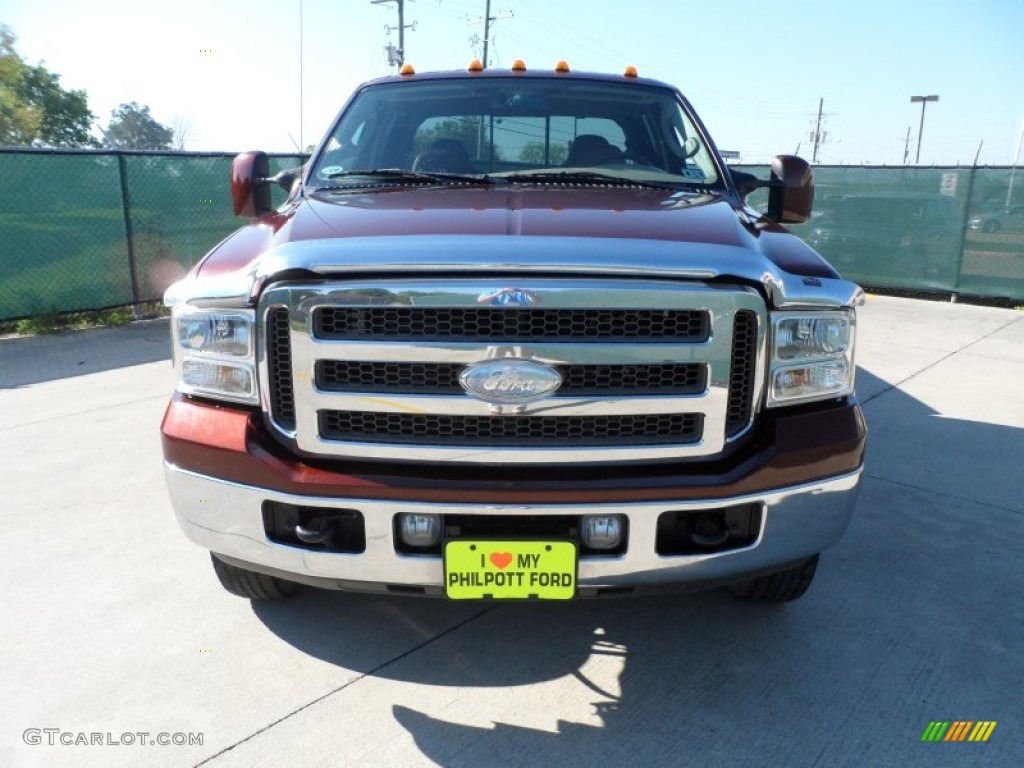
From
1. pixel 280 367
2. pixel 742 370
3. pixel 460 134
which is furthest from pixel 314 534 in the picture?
pixel 460 134

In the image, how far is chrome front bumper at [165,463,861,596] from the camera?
2130 mm

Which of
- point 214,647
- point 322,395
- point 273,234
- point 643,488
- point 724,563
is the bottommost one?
point 214,647

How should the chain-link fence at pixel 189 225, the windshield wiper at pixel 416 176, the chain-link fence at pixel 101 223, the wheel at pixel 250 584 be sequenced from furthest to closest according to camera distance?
the chain-link fence at pixel 189 225, the chain-link fence at pixel 101 223, the windshield wiper at pixel 416 176, the wheel at pixel 250 584

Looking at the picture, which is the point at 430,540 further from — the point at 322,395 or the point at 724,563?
the point at 724,563

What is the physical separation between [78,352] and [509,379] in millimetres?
6459

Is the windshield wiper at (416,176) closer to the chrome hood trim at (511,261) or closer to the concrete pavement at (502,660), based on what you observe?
the chrome hood trim at (511,261)

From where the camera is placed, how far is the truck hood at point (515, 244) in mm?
2102

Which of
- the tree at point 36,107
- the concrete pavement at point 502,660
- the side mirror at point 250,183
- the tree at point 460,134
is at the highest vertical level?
the tree at point 36,107

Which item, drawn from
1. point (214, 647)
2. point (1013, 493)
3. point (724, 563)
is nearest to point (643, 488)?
point (724, 563)

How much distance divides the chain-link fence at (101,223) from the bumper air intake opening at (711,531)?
779cm

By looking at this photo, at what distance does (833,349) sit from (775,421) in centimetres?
30

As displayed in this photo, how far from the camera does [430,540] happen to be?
7.13ft

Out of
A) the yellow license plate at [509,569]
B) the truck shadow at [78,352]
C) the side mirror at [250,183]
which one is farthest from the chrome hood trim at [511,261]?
the truck shadow at [78,352]

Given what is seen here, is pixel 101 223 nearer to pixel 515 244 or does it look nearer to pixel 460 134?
pixel 460 134
